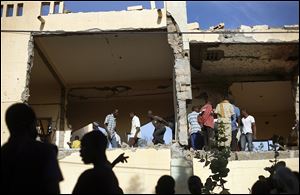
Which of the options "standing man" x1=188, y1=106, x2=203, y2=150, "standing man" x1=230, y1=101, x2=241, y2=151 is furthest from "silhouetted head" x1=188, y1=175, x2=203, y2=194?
"standing man" x1=230, y1=101, x2=241, y2=151

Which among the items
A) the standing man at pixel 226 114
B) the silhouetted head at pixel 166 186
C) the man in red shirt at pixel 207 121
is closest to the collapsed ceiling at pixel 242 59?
the standing man at pixel 226 114

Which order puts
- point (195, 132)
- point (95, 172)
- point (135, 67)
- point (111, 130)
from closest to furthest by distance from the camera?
point (95, 172), point (195, 132), point (111, 130), point (135, 67)

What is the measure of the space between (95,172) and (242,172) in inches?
317

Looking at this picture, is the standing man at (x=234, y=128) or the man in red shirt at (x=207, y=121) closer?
the man in red shirt at (x=207, y=121)

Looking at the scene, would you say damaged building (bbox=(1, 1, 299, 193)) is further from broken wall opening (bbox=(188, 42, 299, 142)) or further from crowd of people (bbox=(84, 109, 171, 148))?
crowd of people (bbox=(84, 109, 171, 148))

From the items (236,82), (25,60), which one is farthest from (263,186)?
(236,82)

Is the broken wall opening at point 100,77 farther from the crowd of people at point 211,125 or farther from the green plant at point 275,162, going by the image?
the green plant at point 275,162

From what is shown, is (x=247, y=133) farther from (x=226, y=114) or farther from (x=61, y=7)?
(x=61, y=7)

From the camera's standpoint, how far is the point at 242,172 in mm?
10578

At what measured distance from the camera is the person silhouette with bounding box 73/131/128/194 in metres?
3.14

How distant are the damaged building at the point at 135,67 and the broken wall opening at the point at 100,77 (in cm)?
3

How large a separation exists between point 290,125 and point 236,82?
521 cm

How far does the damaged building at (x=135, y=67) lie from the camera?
10.9 m

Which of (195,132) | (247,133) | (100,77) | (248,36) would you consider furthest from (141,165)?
(100,77)
